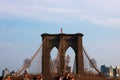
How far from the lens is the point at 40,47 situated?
6184 cm

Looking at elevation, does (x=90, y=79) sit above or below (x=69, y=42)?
below

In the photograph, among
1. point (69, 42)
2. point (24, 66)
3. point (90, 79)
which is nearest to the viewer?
point (90, 79)

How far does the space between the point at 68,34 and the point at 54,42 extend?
2.88 m

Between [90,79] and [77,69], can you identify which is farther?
[77,69]

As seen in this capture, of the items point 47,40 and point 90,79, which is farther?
point 47,40

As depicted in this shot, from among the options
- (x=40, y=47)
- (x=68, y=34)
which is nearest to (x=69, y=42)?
(x=68, y=34)

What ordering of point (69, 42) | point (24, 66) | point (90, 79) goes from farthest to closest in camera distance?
point (69, 42), point (24, 66), point (90, 79)

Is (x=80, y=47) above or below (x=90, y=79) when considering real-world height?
above

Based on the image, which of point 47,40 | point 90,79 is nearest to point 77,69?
point 47,40

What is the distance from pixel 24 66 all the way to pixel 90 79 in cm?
1586

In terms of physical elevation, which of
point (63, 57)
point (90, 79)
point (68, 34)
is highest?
point (68, 34)

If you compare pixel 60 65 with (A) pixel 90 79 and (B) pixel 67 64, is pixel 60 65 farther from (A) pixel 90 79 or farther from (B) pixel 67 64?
(A) pixel 90 79

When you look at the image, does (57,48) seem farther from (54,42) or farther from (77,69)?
(77,69)

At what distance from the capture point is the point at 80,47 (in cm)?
6059
